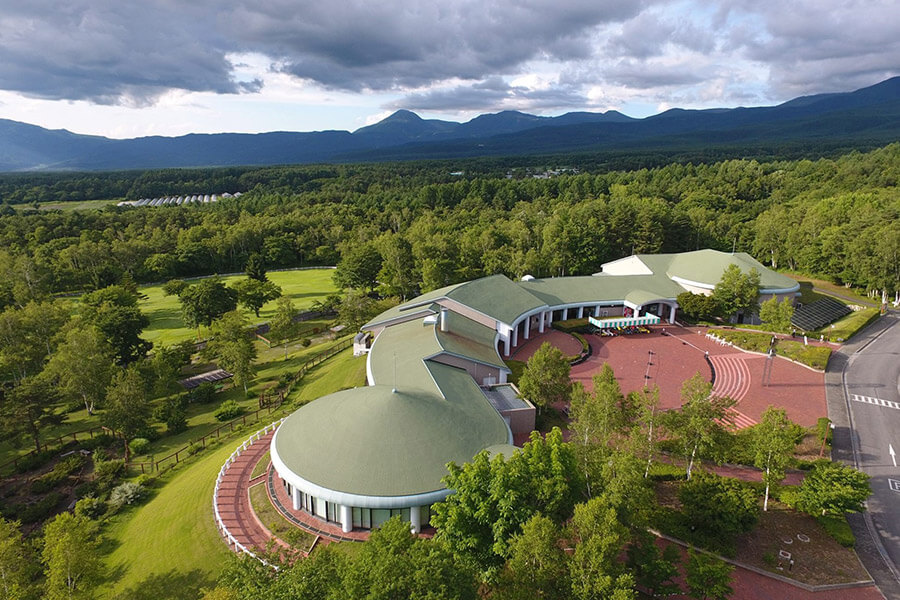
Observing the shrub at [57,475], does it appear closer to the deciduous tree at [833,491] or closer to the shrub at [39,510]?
the shrub at [39,510]

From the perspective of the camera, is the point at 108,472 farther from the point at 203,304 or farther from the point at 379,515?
the point at 203,304

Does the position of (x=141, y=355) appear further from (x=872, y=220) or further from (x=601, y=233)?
(x=872, y=220)

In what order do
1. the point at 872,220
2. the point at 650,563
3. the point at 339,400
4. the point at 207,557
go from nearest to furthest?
the point at 650,563, the point at 207,557, the point at 339,400, the point at 872,220

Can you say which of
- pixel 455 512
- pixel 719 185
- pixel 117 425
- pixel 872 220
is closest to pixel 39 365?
pixel 117 425

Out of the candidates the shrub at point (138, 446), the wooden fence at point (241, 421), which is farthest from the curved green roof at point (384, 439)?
the shrub at point (138, 446)

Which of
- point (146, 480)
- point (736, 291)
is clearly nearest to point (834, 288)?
point (736, 291)
